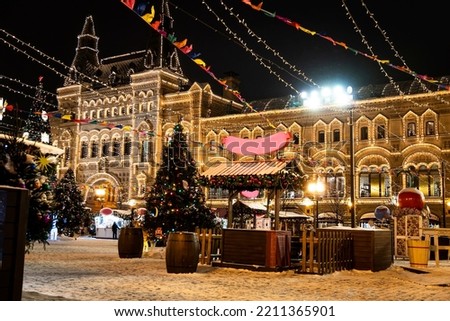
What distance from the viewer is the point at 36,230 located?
31.8 feet

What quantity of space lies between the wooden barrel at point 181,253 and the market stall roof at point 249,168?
317 centimetres

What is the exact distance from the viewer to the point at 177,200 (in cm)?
1947

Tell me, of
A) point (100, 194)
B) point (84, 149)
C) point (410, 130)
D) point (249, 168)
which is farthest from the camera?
point (84, 149)

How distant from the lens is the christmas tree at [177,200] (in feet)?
63.3

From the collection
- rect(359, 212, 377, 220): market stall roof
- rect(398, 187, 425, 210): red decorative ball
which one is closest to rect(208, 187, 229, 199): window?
rect(359, 212, 377, 220): market stall roof

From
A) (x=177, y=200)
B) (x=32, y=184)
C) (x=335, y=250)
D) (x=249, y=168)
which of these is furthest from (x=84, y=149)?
(x=32, y=184)

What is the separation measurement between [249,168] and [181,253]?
3.86 metres

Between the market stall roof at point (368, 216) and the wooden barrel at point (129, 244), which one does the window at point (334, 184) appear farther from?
the wooden barrel at point (129, 244)

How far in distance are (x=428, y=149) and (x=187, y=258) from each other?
25.6 meters

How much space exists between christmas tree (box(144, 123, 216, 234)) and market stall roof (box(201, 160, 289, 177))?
3899 mm

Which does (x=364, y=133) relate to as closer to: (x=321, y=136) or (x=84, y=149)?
(x=321, y=136)

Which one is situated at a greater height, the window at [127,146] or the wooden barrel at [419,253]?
the window at [127,146]

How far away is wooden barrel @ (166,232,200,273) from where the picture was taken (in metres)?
11.7

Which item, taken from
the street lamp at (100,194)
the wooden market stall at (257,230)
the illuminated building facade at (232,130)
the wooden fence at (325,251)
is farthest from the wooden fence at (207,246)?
the street lamp at (100,194)
